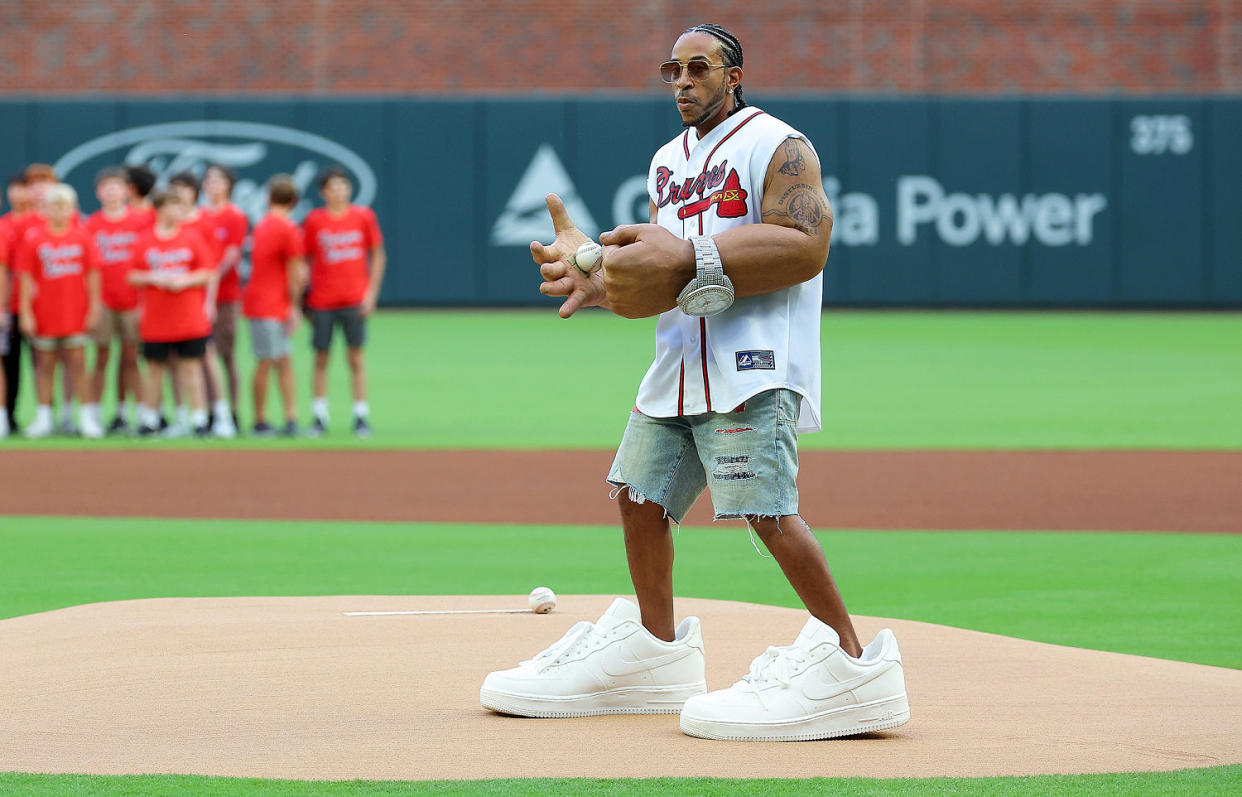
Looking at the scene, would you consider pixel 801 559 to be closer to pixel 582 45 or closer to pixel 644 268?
pixel 644 268

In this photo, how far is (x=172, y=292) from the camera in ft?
43.1

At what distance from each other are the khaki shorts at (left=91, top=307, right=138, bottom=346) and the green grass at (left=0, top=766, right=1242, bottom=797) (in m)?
10.2

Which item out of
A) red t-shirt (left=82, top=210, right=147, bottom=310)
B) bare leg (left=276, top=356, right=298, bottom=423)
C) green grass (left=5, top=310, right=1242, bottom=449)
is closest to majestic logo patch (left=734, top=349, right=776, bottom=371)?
green grass (left=5, top=310, right=1242, bottom=449)

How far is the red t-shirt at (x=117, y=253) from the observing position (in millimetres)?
13781

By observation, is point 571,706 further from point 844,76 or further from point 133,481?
point 844,76

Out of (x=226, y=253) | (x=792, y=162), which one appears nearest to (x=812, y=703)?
(x=792, y=162)

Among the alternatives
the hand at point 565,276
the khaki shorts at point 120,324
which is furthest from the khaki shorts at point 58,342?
the hand at point 565,276

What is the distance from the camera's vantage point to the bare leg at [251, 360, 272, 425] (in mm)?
13320

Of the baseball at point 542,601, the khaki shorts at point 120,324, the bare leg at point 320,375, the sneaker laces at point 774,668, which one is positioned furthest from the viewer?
the khaki shorts at point 120,324

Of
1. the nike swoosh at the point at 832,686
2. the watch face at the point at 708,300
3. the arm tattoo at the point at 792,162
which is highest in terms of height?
the arm tattoo at the point at 792,162

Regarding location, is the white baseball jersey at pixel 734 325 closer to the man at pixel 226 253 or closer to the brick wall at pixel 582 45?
the man at pixel 226 253

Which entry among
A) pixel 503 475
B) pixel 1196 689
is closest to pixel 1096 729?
pixel 1196 689

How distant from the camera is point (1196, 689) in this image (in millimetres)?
5250

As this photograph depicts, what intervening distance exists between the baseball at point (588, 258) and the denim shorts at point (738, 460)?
1.77 ft
